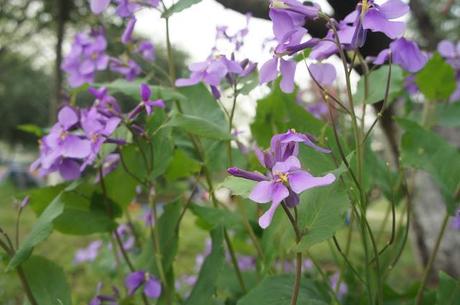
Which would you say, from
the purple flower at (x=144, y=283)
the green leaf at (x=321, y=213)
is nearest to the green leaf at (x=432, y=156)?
the green leaf at (x=321, y=213)

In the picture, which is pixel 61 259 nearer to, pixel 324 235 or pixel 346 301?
pixel 346 301

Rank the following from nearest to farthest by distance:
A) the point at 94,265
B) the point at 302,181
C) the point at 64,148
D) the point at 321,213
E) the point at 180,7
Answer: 1. the point at 302,181
2. the point at 321,213
3. the point at 180,7
4. the point at 64,148
5. the point at 94,265

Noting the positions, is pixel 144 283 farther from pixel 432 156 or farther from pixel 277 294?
pixel 432 156

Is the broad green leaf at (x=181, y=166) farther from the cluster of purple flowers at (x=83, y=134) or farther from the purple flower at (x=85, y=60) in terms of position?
the purple flower at (x=85, y=60)

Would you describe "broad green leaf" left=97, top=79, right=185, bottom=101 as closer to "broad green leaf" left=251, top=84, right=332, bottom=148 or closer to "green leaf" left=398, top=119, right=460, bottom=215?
"broad green leaf" left=251, top=84, right=332, bottom=148

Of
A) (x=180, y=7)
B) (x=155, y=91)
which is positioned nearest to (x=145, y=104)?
(x=155, y=91)

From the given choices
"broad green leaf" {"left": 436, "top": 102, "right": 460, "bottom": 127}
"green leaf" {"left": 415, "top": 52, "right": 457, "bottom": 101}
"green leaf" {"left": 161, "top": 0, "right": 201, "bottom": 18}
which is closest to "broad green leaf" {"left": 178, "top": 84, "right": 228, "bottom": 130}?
"green leaf" {"left": 161, "top": 0, "right": 201, "bottom": 18}
